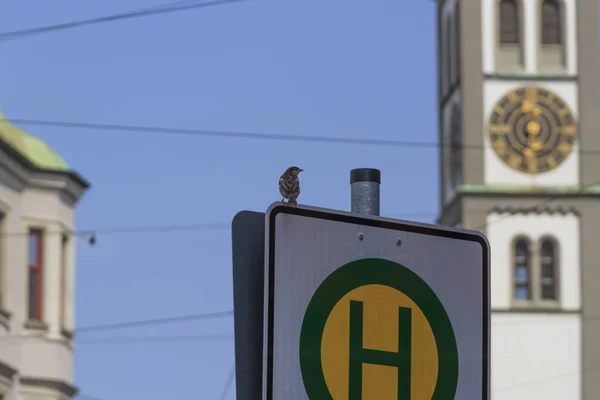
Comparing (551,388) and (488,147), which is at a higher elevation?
(488,147)

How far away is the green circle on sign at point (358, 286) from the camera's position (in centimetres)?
355

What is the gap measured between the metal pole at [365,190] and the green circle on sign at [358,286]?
5.3 inches

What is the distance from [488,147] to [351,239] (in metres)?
58.0

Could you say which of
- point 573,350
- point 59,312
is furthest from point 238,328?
point 573,350

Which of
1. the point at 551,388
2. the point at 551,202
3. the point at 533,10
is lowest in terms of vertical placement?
the point at 551,388

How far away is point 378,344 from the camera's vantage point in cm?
362

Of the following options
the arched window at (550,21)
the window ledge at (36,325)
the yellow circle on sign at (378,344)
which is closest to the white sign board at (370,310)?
the yellow circle on sign at (378,344)

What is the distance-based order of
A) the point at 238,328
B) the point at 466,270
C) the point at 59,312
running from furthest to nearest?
the point at 59,312
the point at 466,270
the point at 238,328

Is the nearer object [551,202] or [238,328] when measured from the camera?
[238,328]

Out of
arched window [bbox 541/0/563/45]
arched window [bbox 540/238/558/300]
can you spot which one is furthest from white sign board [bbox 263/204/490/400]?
arched window [bbox 541/0/563/45]

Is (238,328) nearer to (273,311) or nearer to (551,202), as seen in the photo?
(273,311)

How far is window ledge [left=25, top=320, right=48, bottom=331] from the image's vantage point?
97.4 feet

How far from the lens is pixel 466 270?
12.8 feet

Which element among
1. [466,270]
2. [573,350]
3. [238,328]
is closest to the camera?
[238,328]
